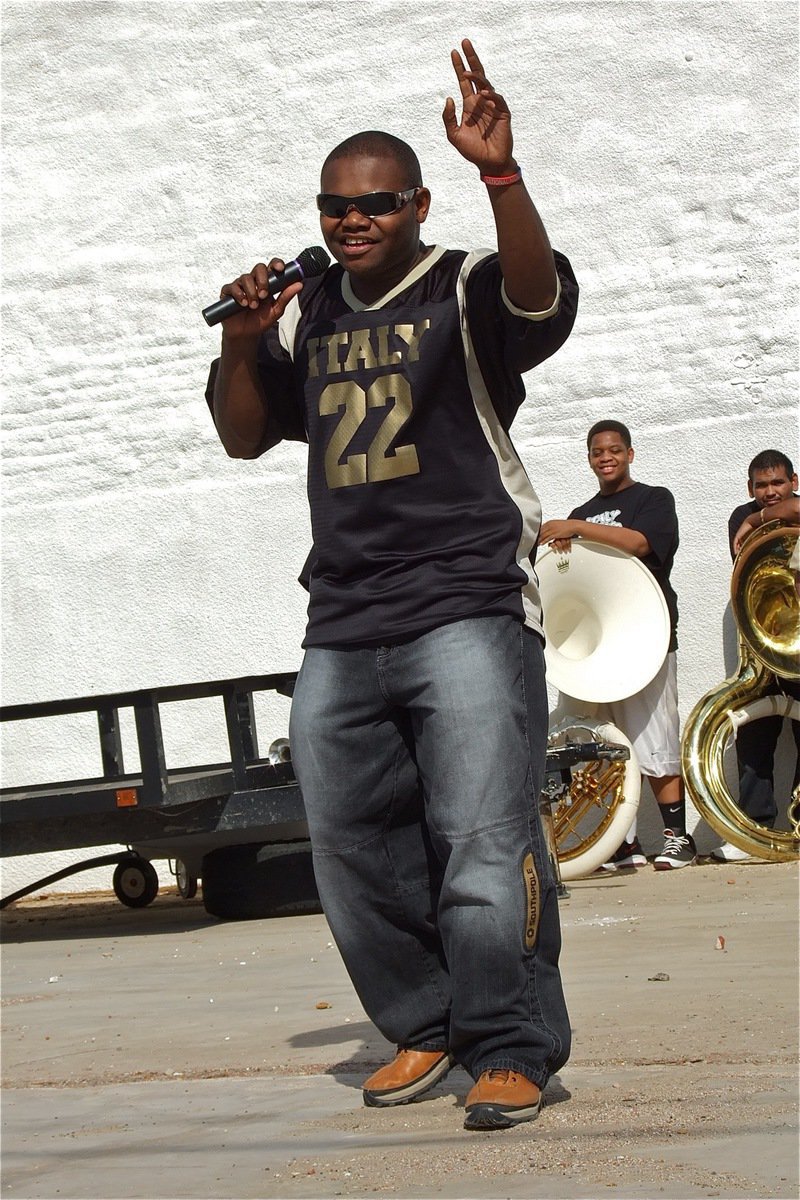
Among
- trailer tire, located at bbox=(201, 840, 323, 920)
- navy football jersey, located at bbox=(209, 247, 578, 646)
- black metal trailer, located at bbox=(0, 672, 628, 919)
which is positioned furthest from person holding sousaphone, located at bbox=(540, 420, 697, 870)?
navy football jersey, located at bbox=(209, 247, 578, 646)

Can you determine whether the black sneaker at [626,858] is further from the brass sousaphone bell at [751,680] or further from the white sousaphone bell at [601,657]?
the brass sousaphone bell at [751,680]

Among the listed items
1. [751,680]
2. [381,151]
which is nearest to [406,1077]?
[381,151]

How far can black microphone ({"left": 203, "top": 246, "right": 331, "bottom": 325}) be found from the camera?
3.06 metres

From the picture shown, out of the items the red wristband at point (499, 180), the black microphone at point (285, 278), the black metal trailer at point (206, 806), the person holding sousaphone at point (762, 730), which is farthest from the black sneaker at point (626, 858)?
the red wristband at point (499, 180)

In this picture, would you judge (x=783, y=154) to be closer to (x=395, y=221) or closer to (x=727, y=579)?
(x=727, y=579)

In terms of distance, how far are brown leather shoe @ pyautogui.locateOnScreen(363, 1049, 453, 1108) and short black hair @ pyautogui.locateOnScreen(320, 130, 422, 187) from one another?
1689mm

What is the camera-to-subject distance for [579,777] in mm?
7215

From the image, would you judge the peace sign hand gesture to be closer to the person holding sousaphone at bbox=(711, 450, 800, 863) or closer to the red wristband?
the red wristband

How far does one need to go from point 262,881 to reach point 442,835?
3757 millimetres

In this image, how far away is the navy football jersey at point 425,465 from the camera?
2.94m

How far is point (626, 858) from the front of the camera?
7.47 meters

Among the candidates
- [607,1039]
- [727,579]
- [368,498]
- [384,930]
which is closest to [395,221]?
[368,498]

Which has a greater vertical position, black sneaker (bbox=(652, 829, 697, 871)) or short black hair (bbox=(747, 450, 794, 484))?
short black hair (bbox=(747, 450, 794, 484))

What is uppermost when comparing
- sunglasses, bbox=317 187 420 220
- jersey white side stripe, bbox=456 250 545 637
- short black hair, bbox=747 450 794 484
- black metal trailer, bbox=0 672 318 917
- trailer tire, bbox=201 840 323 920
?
sunglasses, bbox=317 187 420 220
